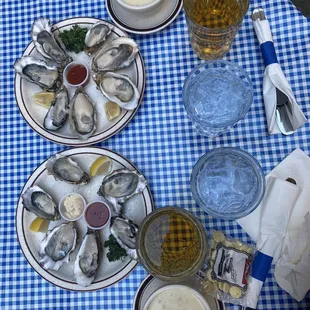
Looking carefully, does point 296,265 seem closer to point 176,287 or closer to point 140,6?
point 176,287

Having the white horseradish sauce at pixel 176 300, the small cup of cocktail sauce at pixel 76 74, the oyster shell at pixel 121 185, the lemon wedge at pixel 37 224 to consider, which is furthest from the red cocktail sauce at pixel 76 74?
the white horseradish sauce at pixel 176 300

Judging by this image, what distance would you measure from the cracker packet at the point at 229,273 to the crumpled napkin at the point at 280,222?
0.06 feet

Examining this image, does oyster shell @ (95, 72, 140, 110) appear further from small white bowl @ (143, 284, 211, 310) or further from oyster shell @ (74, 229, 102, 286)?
small white bowl @ (143, 284, 211, 310)

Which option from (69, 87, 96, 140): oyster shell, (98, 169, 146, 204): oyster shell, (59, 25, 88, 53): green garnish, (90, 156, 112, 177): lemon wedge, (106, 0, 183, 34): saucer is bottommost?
(98, 169, 146, 204): oyster shell

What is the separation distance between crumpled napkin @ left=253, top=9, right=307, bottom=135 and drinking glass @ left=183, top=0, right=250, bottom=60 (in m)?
0.08

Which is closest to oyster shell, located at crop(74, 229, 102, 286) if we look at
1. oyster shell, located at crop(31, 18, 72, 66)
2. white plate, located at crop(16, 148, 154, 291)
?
white plate, located at crop(16, 148, 154, 291)

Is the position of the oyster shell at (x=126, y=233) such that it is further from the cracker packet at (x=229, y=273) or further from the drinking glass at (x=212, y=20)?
the drinking glass at (x=212, y=20)

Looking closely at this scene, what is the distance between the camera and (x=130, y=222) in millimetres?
1062

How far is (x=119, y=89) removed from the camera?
1100 millimetres

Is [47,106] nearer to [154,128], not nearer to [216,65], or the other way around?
[154,128]

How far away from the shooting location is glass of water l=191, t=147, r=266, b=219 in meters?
1.00

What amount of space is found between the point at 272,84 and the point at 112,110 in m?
0.42

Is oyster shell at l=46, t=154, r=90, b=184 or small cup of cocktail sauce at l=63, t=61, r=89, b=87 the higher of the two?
small cup of cocktail sauce at l=63, t=61, r=89, b=87

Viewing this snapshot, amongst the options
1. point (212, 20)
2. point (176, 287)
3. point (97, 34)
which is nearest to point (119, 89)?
point (97, 34)
